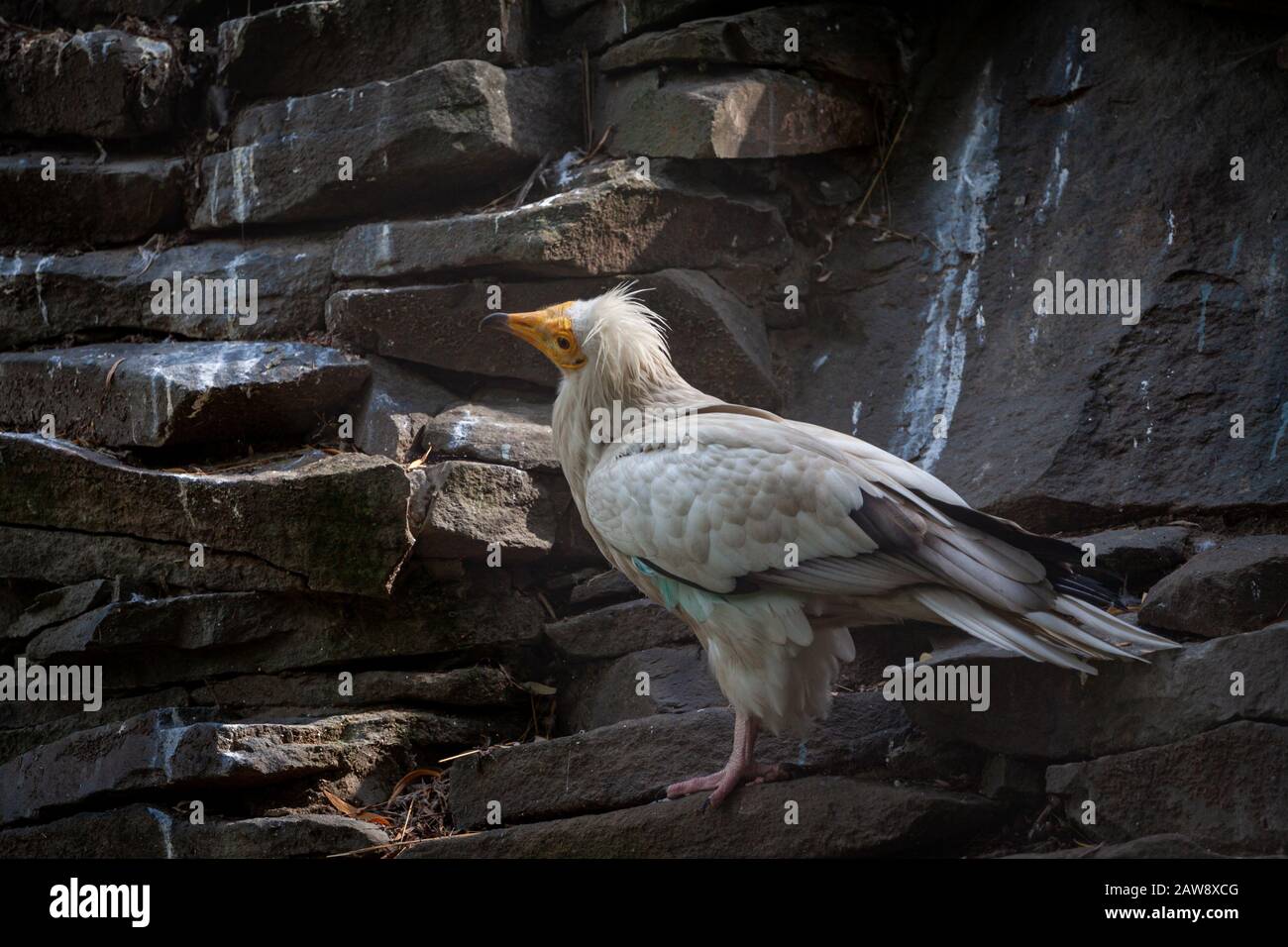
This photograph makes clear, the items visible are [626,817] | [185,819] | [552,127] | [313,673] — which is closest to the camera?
[626,817]

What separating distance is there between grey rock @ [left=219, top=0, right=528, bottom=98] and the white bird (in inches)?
135

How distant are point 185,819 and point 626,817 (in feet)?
7.12

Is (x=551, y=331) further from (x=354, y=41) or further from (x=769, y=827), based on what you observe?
(x=354, y=41)

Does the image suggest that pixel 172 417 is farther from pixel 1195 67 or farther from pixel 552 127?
pixel 1195 67

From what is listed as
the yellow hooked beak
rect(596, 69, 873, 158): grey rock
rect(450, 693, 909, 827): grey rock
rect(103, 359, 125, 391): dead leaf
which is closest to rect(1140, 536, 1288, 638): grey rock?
rect(450, 693, 909, 827): grey rock

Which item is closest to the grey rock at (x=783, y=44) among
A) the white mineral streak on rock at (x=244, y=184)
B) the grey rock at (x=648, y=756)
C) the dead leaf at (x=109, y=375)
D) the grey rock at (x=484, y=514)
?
the white mineral streak on rock at (x=244, y=184)

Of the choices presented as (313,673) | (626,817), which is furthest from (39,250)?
(626,817)

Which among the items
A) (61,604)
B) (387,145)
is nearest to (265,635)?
(61,604)

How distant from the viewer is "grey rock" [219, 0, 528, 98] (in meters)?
7.45

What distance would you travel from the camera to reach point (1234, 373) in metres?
5.74

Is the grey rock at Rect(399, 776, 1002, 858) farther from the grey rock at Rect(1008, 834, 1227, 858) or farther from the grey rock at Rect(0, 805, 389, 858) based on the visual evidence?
the grey rock at Rect(1008, 834, 1227, 858)

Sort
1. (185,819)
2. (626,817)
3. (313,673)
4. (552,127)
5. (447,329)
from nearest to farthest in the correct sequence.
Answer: (626,817), (185,819), (313,673), (447,329), (552,127)

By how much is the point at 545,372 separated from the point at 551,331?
55.1 inches

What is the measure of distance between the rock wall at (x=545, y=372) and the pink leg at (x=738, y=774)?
0.10 meters
